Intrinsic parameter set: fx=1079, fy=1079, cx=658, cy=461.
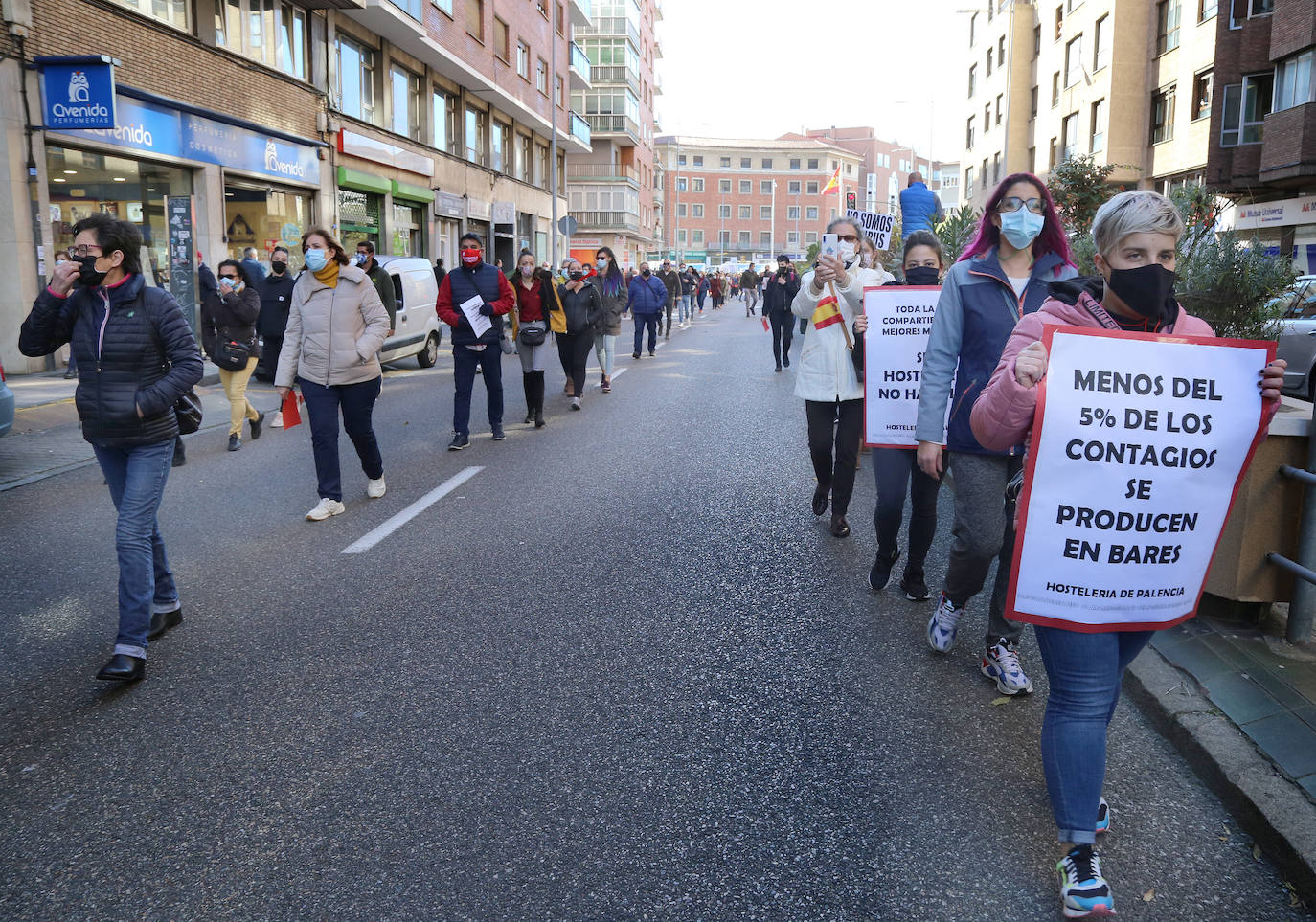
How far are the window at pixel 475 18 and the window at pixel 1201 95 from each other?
22.1 m

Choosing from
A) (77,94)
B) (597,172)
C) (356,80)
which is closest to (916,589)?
(77,94)

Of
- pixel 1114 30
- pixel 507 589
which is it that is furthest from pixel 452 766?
pixel 1114 30

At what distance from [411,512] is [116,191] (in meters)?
13.3

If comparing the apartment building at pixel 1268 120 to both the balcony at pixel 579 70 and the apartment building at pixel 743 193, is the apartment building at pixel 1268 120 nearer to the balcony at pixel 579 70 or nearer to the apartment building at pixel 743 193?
the balcony at pixel 579 70

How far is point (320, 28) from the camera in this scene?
24688 mm

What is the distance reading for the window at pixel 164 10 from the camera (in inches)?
704

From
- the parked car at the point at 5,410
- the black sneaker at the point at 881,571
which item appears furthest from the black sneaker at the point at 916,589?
the parked car at the point at 5,410

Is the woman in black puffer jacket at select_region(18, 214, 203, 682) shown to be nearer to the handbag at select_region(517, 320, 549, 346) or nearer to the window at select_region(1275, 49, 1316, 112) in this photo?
the handbag at select_region(517, 320, 549, 346)

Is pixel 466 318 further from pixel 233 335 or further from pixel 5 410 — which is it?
pixel 5 410

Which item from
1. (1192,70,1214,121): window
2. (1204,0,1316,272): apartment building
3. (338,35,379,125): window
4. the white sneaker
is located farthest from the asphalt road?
(1192,70,1214,121): window

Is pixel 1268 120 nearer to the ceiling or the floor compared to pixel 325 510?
nearer to the ceiling

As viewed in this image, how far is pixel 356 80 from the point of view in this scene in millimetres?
27016

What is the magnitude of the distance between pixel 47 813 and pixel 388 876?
46.4 inches

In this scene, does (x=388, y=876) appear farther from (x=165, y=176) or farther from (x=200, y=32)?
(x=200, y=32)
